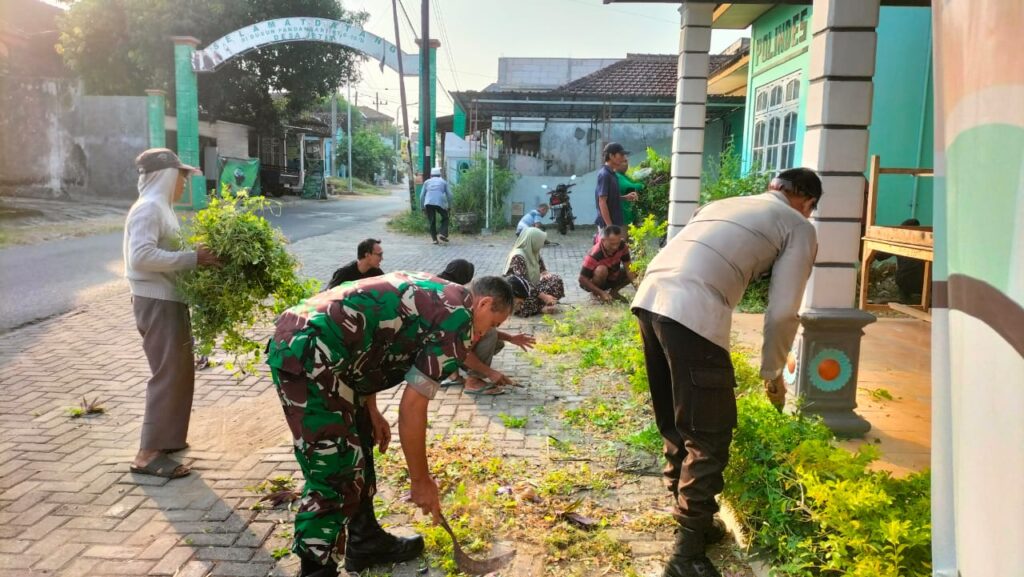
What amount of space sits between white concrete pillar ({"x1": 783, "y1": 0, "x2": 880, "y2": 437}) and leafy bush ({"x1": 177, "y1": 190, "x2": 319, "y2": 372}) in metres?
3.08

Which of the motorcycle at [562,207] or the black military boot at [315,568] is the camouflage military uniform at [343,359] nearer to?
the black military boot at [315,568]

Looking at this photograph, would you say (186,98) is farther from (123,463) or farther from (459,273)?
(123,463)

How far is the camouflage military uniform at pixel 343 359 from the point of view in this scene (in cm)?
257

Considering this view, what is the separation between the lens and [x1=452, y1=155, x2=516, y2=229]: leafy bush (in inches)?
719

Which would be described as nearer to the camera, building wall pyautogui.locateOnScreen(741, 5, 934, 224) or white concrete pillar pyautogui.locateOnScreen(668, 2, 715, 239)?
white concrete pillar pyautogui.locateOnScreen(668, 2, 715, 239)

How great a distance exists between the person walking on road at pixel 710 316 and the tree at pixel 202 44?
2203 centimetres

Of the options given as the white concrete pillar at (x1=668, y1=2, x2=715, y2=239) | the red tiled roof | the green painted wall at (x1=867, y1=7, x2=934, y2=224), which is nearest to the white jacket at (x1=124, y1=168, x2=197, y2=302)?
the white concrete pillar at (x1=668, y1=2, x2=715, y2=239)

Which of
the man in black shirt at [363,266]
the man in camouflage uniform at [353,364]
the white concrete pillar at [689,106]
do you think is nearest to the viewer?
the man in camouflage uniform at [353,364]

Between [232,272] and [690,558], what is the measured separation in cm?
280

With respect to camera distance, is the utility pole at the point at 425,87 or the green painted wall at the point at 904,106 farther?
the utility pole at the point at 425,87

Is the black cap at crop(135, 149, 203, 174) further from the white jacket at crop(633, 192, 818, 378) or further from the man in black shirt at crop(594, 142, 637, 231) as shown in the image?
the man in black shirt at crop(594, 142, 637, 231)

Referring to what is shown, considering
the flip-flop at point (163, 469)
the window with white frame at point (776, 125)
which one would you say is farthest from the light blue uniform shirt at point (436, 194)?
the flip-flop at point (163, 469)

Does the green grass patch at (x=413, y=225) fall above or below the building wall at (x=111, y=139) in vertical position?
below

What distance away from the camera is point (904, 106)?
8.68 meters
